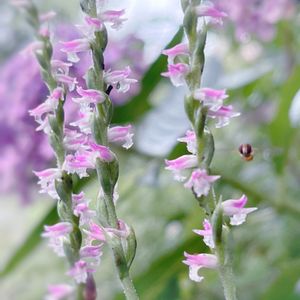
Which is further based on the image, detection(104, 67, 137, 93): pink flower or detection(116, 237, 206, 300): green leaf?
detection(116, 237, 206, 300): green leaf

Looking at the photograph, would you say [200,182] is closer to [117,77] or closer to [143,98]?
[117,77]

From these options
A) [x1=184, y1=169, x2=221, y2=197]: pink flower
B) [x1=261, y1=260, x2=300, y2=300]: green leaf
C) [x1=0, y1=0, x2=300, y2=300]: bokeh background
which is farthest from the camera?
[x1=0, y1=0, x2=300, y2=300]: bokeh background

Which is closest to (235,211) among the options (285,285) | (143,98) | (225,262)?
(225,262)

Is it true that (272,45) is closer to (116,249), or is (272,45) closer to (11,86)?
(11,86)

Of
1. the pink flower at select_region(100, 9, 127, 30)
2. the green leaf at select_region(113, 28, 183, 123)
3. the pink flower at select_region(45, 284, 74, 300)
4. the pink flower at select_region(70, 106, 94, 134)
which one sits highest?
the pink flower at select_region(100, 9, 127, 30)

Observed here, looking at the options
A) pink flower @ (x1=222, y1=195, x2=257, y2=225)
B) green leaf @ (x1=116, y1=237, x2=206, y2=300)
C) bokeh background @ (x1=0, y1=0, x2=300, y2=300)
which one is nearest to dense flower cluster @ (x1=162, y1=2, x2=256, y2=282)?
pink flower @ (x1=222, y1=195, x2=257, y2=225)

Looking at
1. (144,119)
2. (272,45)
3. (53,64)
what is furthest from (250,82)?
(53,64)

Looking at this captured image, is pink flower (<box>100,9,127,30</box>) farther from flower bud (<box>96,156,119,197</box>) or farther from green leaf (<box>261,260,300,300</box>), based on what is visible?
green leaf (<box>261,260,300,300</box>)
